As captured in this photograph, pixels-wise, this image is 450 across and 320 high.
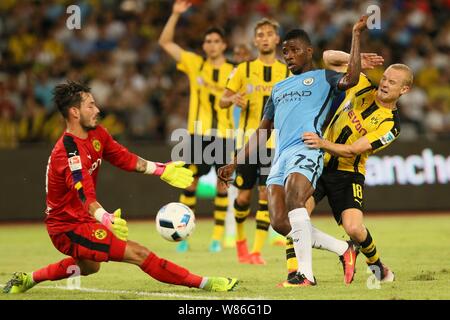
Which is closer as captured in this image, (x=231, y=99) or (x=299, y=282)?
(x=299, y=282)

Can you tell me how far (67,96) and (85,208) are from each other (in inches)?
38.3

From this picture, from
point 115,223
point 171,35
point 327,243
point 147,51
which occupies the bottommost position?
point 327,243

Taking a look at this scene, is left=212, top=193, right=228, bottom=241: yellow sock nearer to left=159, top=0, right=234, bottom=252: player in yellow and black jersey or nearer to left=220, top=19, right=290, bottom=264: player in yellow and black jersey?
left=159, top=0, right=234, bottom=252: player in yellow and black jersey

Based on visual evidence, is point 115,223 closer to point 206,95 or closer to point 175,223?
point 175,223

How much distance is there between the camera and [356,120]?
8359 mm

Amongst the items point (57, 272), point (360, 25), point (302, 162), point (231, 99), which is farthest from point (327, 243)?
point (231, 99)

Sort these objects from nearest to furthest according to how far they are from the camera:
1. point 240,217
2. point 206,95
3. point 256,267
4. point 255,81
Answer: point 256,267
point 255,81
point 240,217
point 206,95

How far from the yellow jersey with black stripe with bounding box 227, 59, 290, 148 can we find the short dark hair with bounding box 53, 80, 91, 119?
3.23 meters

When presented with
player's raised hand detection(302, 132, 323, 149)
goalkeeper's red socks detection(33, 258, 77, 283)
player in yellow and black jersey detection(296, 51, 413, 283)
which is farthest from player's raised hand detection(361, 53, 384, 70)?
goalkeeper's red socks detection(33, 258, 77, 283)

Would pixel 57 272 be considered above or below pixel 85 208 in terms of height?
below

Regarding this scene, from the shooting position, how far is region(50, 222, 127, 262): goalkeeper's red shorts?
7.25 metres

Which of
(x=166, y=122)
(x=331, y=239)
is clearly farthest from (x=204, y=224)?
(x=331, y=239)

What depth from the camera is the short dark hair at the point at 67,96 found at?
7.59 m

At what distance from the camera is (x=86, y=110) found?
7566 millimetres
